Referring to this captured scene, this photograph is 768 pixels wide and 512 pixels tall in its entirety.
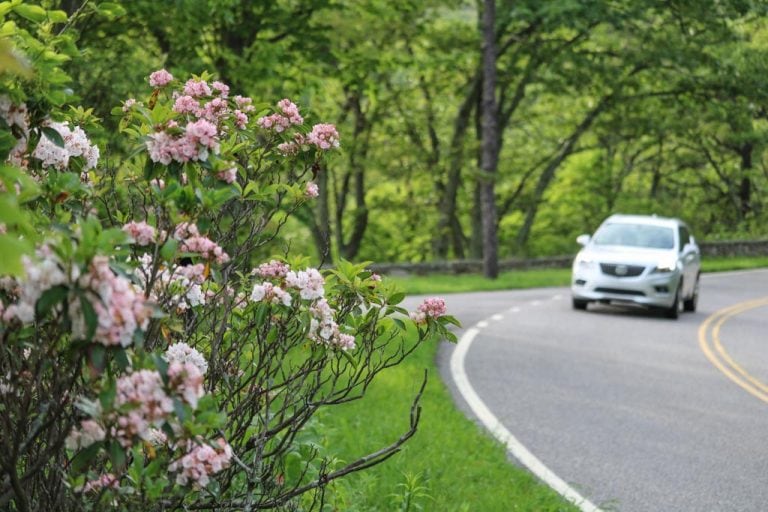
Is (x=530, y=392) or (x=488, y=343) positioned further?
(x=488, y=343)

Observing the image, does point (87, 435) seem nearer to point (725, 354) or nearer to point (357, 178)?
point (725, 354)

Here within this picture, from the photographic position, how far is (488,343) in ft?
52.7

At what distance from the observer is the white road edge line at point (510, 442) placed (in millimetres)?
7730

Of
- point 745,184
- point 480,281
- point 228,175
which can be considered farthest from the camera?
point 745,184

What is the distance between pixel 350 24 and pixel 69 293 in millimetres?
20110

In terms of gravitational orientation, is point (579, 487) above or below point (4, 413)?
below

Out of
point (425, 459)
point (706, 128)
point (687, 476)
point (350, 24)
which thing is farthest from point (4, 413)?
point (706, 128)

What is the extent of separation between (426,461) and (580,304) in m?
13.6

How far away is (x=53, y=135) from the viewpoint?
3617 mm

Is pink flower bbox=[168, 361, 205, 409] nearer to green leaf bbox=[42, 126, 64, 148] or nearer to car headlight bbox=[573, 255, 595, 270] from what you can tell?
green leaf bbox=[42, 126, 64, 148]

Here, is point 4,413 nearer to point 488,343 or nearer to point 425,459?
point 425,459

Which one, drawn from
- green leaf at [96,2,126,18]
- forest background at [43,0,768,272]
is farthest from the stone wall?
green leaf at [96,2,126,18]

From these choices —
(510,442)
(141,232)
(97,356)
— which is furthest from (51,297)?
(510,442)

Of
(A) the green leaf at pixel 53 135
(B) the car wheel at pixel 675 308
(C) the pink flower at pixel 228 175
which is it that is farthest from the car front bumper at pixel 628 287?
(A) the green leaf at pixel 53 135
